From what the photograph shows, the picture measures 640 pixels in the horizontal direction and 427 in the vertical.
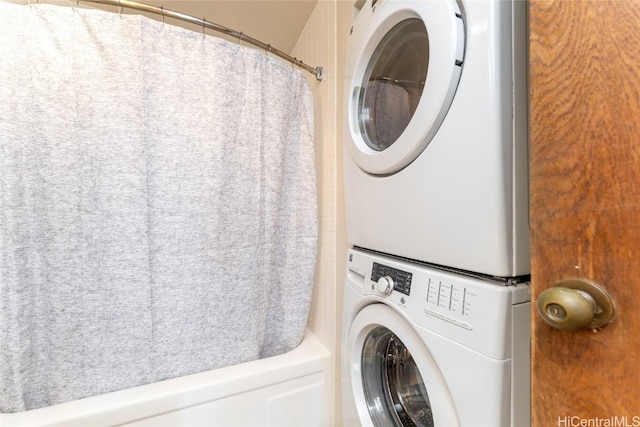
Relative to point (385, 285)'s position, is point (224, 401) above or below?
below

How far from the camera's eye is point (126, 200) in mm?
979

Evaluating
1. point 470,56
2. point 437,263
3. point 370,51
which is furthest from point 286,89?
point 437,263

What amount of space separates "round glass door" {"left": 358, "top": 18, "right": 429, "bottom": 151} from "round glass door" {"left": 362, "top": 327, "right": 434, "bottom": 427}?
580 mm

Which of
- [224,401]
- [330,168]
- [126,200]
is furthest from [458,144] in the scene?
[224,401]

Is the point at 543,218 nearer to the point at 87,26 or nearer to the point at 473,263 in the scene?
the point at 473,263

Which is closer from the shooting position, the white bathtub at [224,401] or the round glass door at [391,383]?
the round glass door at [391,383]

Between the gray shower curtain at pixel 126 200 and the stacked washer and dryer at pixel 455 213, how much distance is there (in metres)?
0.59

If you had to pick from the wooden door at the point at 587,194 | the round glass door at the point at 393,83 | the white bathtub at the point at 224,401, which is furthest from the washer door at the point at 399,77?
the white bathtub at the point at 224,401

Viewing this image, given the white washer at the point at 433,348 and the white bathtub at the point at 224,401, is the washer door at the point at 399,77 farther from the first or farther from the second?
the white bathtub at the point at 224,401

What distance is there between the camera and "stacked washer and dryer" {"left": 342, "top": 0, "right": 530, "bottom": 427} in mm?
498

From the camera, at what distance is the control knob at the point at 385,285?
0.70m

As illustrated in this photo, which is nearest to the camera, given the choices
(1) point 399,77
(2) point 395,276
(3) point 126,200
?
(2) point 395,276

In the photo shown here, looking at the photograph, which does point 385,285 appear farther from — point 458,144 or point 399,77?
point 399,77

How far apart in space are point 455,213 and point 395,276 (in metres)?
0.23
